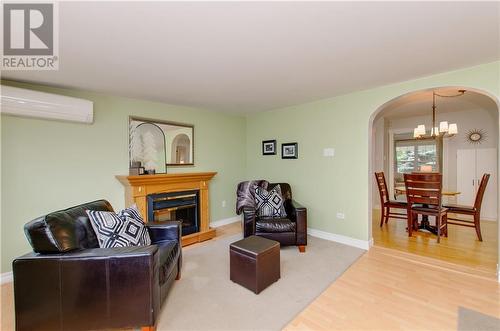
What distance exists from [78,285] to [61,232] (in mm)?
399

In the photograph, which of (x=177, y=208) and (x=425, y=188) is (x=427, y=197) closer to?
(x=425, y=188)

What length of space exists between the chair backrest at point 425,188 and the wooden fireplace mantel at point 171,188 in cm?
323

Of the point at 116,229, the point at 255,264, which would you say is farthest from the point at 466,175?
the point at 116,229

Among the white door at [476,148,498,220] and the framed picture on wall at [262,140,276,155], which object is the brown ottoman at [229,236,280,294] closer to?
the framed picture on wall at [262,140,276,155]

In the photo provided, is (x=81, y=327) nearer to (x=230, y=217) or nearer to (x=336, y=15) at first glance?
(x=336, y=15)

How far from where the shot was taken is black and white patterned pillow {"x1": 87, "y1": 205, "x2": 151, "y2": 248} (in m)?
1.83

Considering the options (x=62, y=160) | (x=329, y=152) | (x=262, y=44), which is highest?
(x=262, y=44)

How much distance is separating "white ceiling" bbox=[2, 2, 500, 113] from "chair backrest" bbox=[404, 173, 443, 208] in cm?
157

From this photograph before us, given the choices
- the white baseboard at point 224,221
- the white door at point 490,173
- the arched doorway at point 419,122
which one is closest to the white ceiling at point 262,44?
the arched doorway at point 419,122

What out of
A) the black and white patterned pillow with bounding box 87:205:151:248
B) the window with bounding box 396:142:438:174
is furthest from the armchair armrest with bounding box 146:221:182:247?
the window with bounding box 396:142:438:174

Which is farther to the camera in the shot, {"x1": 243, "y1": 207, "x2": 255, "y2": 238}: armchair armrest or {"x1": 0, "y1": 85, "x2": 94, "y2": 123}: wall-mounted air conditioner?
{"x1": 243, "y1": 207, "x2": 255, "y2": 238}: armchair armrest

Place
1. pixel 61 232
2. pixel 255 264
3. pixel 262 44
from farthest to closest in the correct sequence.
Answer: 1. pixel 255 264
2. pixel 262 44
3. pixel 61 232

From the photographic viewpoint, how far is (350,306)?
1.94 m

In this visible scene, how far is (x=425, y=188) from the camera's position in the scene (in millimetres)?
3328
